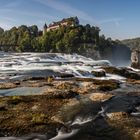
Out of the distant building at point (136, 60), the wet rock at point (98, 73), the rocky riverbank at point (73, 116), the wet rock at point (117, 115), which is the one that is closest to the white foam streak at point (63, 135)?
the rocky riverbank at point (73, 116)

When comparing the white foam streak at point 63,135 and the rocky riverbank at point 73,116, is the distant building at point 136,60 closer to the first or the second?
the rocky riverbank at point 73,116

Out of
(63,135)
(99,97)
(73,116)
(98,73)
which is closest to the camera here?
(63,135)

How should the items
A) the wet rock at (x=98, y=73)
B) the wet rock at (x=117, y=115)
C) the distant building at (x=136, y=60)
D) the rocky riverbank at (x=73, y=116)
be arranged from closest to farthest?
the rocky riverbank at (x=73, y=116)
the wet rock at (x=117, y=115)
the wet rock at (x=98, y=73)
the distant building at (x=136, y=60)

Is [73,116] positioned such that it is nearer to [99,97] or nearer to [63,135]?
[63,135]

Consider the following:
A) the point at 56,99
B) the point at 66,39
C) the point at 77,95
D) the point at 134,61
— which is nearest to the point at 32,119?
the point at 56,99

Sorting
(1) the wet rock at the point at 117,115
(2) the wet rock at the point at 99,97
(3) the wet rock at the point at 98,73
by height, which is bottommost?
(1) the wet rock at the point at 117,115

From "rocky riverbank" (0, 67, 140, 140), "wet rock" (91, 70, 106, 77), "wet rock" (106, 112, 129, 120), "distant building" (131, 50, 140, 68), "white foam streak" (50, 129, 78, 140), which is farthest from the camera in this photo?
"distant building" (131, 50, 140, 68)

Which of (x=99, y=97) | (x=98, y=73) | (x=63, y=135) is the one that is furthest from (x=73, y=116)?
(x=98, y=73)

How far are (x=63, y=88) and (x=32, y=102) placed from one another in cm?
1173

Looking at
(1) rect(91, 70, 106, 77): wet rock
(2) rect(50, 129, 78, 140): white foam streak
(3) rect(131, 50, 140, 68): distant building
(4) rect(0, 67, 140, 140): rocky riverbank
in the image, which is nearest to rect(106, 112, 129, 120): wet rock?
(4) rect(0, 67, 140, 140): rocky riverbank

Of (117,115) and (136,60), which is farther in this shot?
(136,60)

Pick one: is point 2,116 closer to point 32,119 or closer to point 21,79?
point 32,119

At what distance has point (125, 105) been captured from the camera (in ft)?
112

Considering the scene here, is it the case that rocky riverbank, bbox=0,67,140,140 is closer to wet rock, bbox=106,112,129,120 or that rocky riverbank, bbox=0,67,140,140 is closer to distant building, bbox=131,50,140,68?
wet rock, bbox=106,112,129,120
